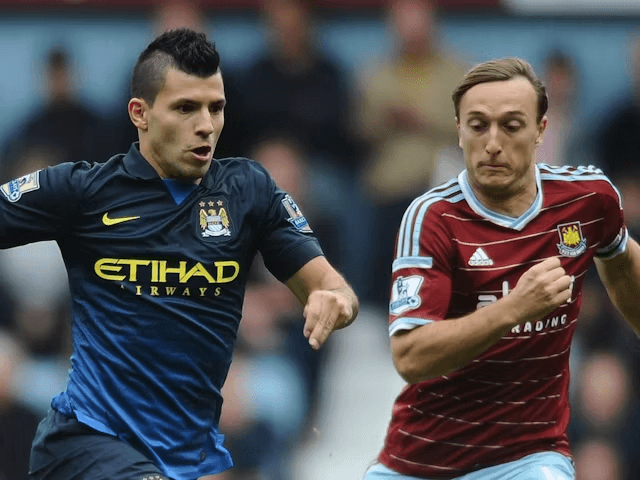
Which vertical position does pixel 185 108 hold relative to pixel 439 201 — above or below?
above

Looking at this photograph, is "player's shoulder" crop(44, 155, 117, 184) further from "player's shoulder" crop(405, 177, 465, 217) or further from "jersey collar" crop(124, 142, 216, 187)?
"player's shoulder" crop(405, 177, 465, 217)

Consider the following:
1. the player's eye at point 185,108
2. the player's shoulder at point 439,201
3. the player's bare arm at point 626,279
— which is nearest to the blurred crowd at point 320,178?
the player's bare arm at point 626,279

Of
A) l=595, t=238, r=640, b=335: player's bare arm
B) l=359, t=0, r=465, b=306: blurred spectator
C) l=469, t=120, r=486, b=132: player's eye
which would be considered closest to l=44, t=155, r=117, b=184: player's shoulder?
l=469, t=120, r=486, b=132: player's eye

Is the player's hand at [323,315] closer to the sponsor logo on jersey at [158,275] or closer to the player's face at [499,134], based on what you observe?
the sponsor logo on jersey at [158,275]

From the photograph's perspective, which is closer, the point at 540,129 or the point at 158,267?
the point at 158,267

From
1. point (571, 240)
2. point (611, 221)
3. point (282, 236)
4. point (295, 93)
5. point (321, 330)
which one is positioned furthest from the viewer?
point (295, 93)

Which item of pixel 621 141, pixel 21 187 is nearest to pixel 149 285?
pixel 21 187

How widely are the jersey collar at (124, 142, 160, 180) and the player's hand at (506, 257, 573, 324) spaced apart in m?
1.55

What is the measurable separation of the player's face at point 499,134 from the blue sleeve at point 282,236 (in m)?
0.76

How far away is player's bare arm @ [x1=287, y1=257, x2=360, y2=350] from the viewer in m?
4.68

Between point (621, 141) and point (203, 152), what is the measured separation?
530cm

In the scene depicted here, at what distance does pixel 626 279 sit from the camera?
583 cm

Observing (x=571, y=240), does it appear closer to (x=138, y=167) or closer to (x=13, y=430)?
(x=138, y=167)

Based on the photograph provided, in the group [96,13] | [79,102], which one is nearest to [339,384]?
[79,102]
